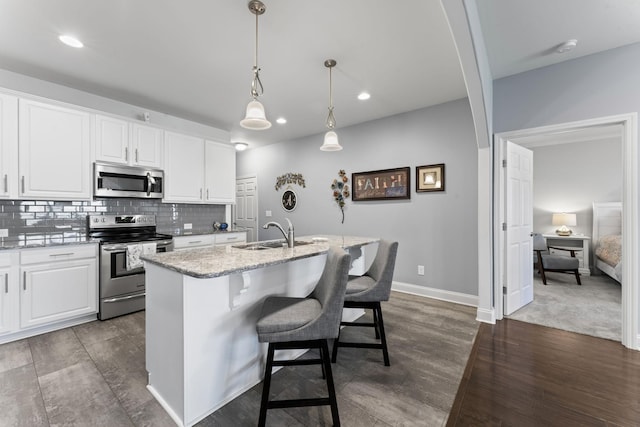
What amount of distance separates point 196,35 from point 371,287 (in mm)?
2471

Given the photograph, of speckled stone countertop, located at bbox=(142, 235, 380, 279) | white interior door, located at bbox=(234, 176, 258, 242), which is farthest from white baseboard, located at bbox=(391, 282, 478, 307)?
white interior door, located at bbox=(234, 176, 258, 242)

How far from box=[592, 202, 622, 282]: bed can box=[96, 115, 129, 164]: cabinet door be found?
23.8 feet

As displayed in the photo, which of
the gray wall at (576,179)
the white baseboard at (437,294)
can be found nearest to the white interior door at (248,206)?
the white baseboard at (437,294)

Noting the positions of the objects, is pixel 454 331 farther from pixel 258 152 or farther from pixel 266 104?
pixel 258 152

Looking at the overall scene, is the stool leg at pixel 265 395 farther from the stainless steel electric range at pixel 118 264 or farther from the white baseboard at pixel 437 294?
the white baseboard at pixel 437 294

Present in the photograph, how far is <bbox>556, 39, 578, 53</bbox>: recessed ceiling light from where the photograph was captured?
235 cm

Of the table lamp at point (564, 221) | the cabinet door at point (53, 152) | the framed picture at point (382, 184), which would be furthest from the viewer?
the table lamp at point (564, 221)

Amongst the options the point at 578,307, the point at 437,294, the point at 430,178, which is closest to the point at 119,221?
the point at 430,178

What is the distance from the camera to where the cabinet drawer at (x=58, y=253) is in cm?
257

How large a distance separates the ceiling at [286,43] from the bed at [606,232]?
144 inches

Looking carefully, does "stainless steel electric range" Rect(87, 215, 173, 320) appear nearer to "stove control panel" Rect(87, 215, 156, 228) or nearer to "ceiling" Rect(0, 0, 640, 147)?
"stove control panel" Rect(87, 215, 156, 228)

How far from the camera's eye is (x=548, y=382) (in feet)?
6.39

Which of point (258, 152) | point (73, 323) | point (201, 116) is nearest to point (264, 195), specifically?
point (258, 152)

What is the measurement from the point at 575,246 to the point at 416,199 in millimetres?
4053
